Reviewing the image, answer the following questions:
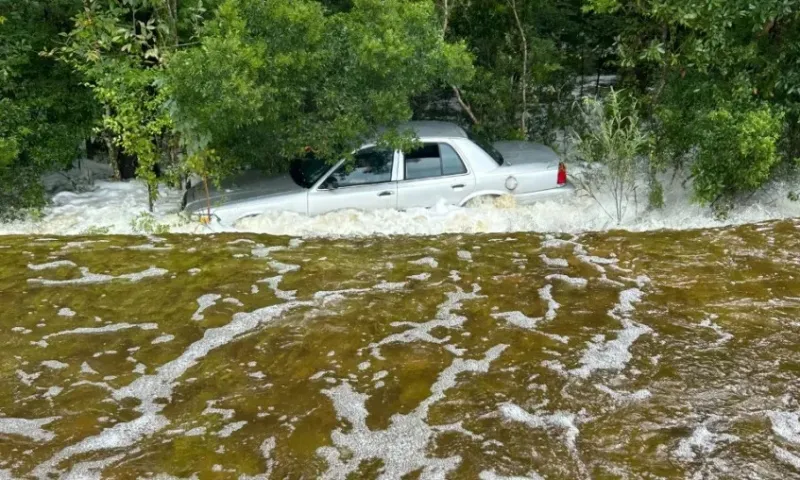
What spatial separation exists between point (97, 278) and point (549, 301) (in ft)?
12.6

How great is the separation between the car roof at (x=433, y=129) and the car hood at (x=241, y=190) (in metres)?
1.44

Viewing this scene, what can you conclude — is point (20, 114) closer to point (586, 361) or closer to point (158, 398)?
point (158, 398)

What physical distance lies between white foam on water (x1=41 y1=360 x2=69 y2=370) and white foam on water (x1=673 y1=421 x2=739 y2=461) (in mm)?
3748

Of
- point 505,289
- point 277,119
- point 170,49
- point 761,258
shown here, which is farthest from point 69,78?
point 761,258

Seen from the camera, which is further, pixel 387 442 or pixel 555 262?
pixel 555 262

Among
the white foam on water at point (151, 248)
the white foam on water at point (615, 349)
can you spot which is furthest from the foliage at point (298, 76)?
the white foam on water at point (615, 349)

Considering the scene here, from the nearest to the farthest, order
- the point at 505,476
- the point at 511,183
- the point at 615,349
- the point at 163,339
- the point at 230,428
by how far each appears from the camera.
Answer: the point at 505,476 → the point at 230,428 → the point at 615,349 → the point at 163,339 → the point at 511,183

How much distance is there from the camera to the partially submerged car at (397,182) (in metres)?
7.43

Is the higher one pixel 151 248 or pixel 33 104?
pixel 33 104

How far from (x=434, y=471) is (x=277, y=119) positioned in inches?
182

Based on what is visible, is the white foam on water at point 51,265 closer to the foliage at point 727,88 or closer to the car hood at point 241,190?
the car hood at point 241,190

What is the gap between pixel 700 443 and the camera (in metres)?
3.58

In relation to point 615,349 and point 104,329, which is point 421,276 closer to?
point 615,349

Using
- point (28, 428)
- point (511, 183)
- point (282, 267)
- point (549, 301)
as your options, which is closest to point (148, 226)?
point (282, 267)
